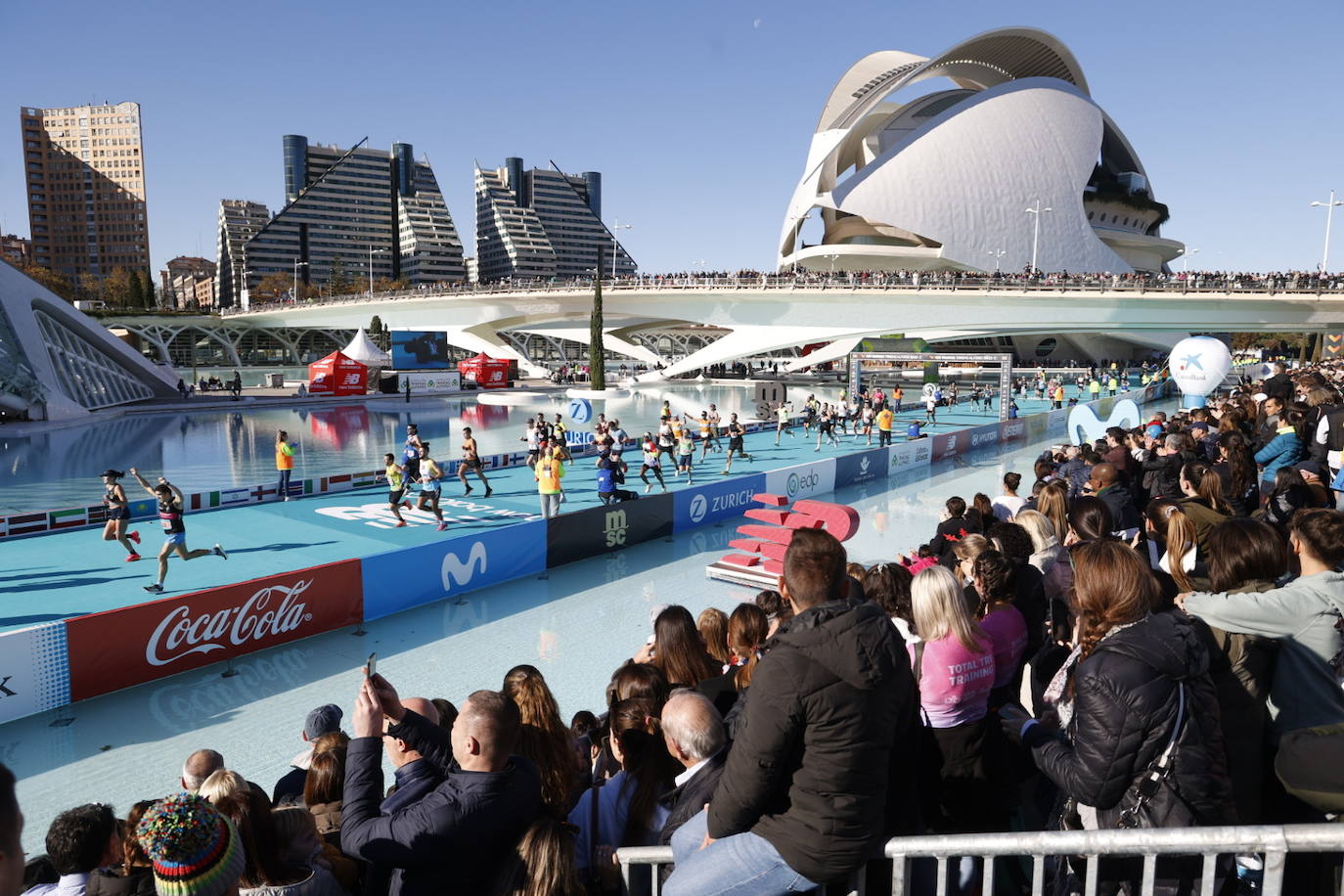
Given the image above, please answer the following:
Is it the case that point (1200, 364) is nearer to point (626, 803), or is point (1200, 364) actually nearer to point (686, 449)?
point (686, 449)

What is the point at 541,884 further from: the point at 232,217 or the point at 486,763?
the point at 232,217

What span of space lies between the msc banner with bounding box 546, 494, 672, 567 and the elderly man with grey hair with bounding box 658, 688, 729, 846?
9904 millimetres

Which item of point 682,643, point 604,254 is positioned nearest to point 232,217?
point 604,254

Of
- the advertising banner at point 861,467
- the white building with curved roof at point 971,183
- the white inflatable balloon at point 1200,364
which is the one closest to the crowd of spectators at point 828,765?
the advertising banner at point 861,467

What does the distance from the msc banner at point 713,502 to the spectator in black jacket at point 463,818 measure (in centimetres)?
1235

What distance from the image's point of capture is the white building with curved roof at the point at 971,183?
7075 cm

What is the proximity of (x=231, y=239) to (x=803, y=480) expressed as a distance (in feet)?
578

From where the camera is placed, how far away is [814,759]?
7.93 feet

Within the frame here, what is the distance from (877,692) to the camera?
241 centimetres

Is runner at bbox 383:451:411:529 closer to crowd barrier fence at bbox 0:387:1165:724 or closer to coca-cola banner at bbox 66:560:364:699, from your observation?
crowd barrier fence at bbox 0:387:1165:724

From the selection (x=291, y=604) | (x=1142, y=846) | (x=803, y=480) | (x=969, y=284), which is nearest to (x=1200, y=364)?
(x=803, y=480)

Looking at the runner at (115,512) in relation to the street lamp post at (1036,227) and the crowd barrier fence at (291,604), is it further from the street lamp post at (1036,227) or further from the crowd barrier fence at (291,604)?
the street lamp post at (1036,227)

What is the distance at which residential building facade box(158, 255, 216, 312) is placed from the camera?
17750 centimetres

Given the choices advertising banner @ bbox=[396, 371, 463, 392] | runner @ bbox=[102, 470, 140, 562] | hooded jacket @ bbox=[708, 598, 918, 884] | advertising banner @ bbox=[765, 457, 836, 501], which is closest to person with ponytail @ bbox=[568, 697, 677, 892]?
hooded jacket @ bbox=[708, 598, 918, 884]
